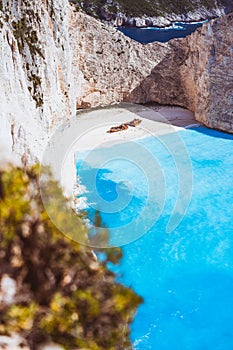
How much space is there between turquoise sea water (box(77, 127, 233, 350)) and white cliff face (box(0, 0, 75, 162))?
3.77 meters

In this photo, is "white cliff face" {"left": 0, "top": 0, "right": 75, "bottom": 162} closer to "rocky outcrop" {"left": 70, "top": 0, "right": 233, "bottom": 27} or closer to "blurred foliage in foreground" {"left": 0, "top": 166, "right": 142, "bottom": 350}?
"blurred foliage in foreground" {"left": 0, "top": 166, "right": 142, "bottom": 350}

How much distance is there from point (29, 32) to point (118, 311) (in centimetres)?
1105

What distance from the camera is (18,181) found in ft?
17.2

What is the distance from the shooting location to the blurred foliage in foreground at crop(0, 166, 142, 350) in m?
4.31

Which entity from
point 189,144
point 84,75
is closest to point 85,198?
point 189,144

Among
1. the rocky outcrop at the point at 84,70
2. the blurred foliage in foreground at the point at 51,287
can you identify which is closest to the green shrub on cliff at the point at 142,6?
the rocky outcrop at the point at 84,70

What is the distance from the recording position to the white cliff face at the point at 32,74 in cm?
918

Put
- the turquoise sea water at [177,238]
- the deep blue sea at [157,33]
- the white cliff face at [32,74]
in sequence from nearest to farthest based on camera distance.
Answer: the white cliff face at [32,74]
the turquoise sea water at [177,238]
the deep blue sea at [157,33]

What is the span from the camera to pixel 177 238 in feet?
41.5

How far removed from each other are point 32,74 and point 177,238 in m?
7.29

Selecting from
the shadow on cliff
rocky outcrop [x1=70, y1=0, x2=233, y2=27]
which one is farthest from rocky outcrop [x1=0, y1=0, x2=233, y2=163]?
rocky outcrop [x1=70, y1=0, x2=233, y2=27]

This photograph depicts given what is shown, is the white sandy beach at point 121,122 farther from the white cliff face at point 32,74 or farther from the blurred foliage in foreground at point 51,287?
the blurred foliage in foreground at point 51,287

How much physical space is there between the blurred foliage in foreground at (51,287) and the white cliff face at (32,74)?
9.96ft

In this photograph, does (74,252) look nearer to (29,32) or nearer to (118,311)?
(118,311)
